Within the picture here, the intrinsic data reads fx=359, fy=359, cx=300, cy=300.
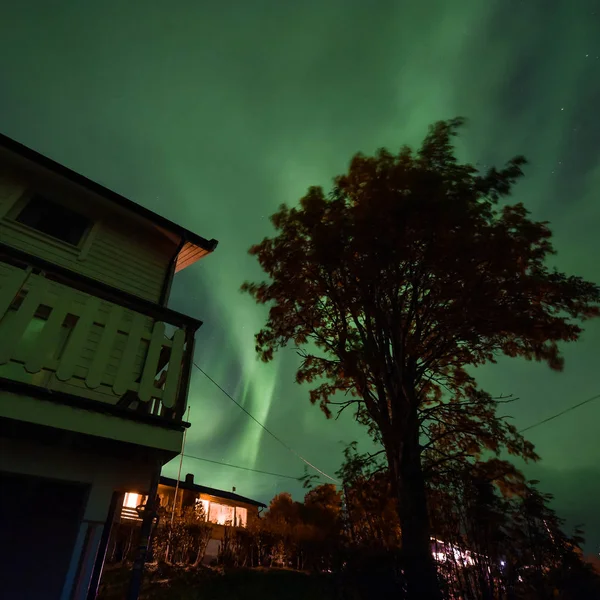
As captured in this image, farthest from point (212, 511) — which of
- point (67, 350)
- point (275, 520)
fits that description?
point (67, 350)

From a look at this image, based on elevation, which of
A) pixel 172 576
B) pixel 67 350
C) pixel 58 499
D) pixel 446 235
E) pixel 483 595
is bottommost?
→ pixel 483 595

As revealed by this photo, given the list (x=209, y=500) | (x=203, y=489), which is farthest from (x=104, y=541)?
(x=209, y=500)

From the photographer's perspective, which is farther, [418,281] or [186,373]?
[418,281]

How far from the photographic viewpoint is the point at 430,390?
12.5m

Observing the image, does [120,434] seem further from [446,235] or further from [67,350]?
[446,235]

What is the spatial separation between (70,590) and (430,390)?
11186mm

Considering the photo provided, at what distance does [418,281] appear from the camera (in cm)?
910

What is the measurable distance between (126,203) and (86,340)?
5.48 meters

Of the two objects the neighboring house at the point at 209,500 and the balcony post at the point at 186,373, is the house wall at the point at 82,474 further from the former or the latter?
the neighboring house at the point at 209,500

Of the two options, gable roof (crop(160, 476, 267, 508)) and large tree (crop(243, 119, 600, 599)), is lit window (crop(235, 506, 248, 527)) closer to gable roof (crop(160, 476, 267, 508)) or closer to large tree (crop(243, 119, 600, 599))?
gable roof (crop(160, 476, 267, 508))

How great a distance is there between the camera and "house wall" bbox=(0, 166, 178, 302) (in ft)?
24.5

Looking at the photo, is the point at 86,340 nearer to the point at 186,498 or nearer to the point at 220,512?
the point at 186,498

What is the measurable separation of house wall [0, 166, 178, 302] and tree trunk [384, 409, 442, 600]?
6530mm

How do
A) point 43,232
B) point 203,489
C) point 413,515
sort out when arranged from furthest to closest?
point 203,489 → point 43,232 → point 413,515
